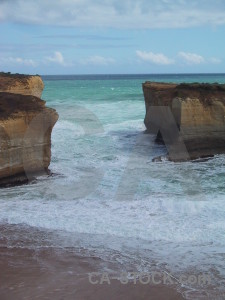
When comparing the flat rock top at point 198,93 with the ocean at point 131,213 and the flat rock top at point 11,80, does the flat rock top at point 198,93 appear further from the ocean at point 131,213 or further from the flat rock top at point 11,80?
the flat rock top at point 11,80

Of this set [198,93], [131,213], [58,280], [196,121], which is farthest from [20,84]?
[58,280]

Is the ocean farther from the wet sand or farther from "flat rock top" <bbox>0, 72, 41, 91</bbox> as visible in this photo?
"flat rock top" <bbox>0, 72, 41, 91</bbox>

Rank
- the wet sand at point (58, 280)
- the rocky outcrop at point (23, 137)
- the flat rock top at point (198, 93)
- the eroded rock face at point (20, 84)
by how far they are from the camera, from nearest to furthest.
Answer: the wet sand at point (58, 280) → the rocky outcrop at point (23, 137) → the flat rock top at point (198, 93) → the eroded rock face at point (20, 84)

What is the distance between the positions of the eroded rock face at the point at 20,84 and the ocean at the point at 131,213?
3365 millimetres

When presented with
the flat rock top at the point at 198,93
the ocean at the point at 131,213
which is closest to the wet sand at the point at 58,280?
the ocean at the point at 131,213

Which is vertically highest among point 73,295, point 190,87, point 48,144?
point 190,87

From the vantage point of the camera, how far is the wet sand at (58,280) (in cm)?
643

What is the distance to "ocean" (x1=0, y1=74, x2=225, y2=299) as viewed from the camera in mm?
7484

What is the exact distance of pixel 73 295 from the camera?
643cm

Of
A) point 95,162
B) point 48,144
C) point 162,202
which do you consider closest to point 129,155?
point 95,162

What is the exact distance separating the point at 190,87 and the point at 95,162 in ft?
13.8

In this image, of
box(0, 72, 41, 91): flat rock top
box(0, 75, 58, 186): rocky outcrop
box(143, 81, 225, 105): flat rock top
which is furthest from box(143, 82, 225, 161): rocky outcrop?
box(0, 72, 41, 91): flat rock top

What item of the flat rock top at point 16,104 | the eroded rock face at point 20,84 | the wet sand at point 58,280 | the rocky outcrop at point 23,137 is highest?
the eroded rock face at point 20,84

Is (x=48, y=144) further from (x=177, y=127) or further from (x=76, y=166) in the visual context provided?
(x=177, y=127)
